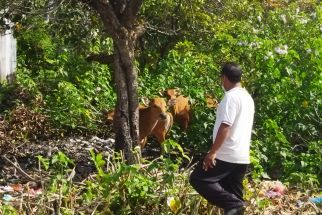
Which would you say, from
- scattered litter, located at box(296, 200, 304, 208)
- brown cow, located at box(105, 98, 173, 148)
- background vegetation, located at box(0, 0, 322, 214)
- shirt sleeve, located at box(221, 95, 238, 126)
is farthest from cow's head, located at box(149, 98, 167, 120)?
shirt sleeve, located at box(221, 95, 238, 126)

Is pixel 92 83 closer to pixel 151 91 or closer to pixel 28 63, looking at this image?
pixel 151 91

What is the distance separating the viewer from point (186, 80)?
415 inches

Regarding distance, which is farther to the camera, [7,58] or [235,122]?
[7,58]

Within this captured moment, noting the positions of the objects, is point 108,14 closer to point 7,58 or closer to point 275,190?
point 275,190

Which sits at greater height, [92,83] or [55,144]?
[92,83]

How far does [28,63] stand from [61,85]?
2.88m

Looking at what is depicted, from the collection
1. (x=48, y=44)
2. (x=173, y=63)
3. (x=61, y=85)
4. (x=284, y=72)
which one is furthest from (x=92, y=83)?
(x=284, y=72)

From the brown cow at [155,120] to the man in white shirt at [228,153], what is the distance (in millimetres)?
3424

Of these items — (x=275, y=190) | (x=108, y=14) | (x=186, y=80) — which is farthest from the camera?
(x=186, y=80)

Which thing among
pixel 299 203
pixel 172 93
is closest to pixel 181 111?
pixel 172 93

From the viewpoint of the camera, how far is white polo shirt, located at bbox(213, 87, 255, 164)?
17.6ft

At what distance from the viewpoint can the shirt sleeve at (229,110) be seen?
5.32 meters

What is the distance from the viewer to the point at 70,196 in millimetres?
5785

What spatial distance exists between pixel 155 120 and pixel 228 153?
354 centimetres
